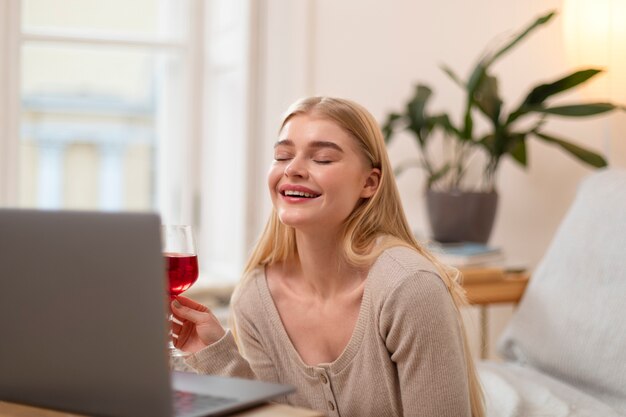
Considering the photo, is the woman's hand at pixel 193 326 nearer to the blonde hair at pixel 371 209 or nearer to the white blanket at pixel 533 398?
the blonde hair at pixel 371 209

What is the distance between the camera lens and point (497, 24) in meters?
Result: 3.07

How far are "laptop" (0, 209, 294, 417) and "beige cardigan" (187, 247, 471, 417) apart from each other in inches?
16.9

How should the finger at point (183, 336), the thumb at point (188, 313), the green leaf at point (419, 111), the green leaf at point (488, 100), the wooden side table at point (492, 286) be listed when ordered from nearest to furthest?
the thumb at point (188, 313)
the finger at point (183, 336)
the wooden side table at point (492, 286)
the green leaf at point (488, 100)
the green leaf at point (419, 111)

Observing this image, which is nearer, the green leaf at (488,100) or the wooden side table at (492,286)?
the wooden side table at (492,286)

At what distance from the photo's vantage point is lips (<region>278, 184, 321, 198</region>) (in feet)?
5.37

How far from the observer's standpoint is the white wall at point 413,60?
302 cm

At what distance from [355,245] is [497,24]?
163 cm

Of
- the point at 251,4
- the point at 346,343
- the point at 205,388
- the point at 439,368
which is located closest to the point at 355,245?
the point at 346,343

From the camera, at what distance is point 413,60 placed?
319cm

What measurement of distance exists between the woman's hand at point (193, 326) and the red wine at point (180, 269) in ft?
0.33

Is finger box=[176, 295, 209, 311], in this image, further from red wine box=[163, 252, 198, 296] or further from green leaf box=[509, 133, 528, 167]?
green leaf box=[509, 133, 528, 167]

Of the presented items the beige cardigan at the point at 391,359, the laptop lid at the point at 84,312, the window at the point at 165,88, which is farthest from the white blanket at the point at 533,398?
the window at the point at 165,88

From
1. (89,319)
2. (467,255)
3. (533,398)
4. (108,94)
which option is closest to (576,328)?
(533,398)

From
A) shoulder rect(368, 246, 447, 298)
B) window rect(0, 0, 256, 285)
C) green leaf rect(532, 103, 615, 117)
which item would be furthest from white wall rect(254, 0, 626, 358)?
shoulder rect(368, 246, 447, 298)
